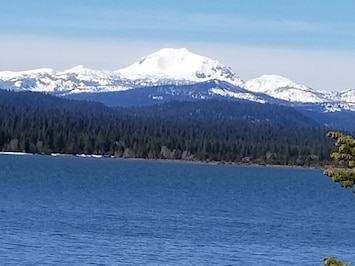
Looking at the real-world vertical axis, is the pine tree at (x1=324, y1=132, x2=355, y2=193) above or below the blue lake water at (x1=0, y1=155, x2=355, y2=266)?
above

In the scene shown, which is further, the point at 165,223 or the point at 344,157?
the point at 165,223

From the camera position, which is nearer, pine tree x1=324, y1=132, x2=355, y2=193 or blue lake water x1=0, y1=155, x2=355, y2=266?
pine tree x1=324, y1=132, x2=355, y2=193

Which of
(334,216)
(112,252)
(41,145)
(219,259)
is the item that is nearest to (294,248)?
(219,259)

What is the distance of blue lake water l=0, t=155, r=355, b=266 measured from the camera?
37531mm

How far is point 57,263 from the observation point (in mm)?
33812

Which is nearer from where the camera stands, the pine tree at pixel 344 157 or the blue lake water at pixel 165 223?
the pine tree at pixel 344 157

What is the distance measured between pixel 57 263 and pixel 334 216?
35.1m

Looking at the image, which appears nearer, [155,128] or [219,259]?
[219,259]

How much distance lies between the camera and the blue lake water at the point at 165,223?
123ft

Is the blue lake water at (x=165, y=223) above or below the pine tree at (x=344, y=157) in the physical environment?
below

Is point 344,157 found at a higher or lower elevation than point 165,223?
higher

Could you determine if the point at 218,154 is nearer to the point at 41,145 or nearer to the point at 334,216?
the point at 41,145

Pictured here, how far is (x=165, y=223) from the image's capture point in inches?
2061

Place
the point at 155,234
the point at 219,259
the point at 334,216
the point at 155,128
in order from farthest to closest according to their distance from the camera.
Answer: the point at 155,128
the point at 334,216
the point at 155,234
the point at 219,259
